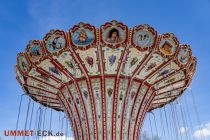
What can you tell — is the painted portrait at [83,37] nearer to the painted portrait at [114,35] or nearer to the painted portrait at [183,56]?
the painted portrait at [114,35]

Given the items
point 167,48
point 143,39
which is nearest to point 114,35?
point 143,39

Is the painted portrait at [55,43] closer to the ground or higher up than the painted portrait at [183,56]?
higher up

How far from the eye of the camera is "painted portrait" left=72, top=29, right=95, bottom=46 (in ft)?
36.0

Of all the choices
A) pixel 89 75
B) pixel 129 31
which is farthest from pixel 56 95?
pixel 129 31

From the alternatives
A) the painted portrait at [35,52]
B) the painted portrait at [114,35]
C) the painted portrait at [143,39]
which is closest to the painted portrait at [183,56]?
the painted portrait at [143,39]

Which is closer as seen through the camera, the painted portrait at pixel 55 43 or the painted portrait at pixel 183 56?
the painted portrait at pixel 55 43

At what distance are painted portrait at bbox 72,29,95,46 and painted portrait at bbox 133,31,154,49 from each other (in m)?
1.69

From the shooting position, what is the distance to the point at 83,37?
11047 millimetres

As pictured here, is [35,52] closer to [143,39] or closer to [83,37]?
[83,37]

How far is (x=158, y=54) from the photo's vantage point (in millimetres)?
11719

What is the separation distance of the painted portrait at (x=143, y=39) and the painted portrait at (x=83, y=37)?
1.69m

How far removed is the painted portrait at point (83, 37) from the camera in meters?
11.0

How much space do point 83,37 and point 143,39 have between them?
237 centimetres

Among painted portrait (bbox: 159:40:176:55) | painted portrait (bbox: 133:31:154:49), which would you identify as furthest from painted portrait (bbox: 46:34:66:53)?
painted portrait (bbox: 159:40:176:55)
